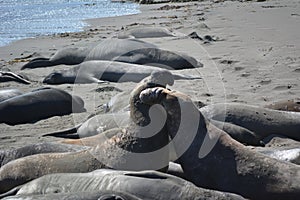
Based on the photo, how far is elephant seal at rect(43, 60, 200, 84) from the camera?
8.23 metres

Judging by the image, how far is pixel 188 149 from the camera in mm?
3885

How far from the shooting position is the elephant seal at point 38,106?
650 centimetres

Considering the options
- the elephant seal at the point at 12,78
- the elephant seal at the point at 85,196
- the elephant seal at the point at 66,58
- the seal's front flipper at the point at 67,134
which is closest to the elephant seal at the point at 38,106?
the seal's front flipper at the point at 67,134

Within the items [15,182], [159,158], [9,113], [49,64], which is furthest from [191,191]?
[49,64]

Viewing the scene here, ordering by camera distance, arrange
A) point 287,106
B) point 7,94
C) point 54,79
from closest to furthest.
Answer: point 287,106
point 7,94
point 54,79

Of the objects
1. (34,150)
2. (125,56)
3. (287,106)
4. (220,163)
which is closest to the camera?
(220,163)

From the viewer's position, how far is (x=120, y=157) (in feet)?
12.8

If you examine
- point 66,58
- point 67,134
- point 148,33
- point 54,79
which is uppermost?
point 67,134

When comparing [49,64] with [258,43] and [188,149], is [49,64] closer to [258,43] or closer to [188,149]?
[258,43]

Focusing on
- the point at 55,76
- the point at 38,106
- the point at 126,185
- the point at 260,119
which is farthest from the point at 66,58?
the point at 126,185

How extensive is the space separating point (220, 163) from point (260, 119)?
175 cm

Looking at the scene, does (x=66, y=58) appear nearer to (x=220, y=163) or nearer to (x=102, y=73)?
(x=102, y=73)

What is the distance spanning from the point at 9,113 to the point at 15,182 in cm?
261

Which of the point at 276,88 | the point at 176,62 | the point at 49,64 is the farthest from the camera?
the point at 49,64
